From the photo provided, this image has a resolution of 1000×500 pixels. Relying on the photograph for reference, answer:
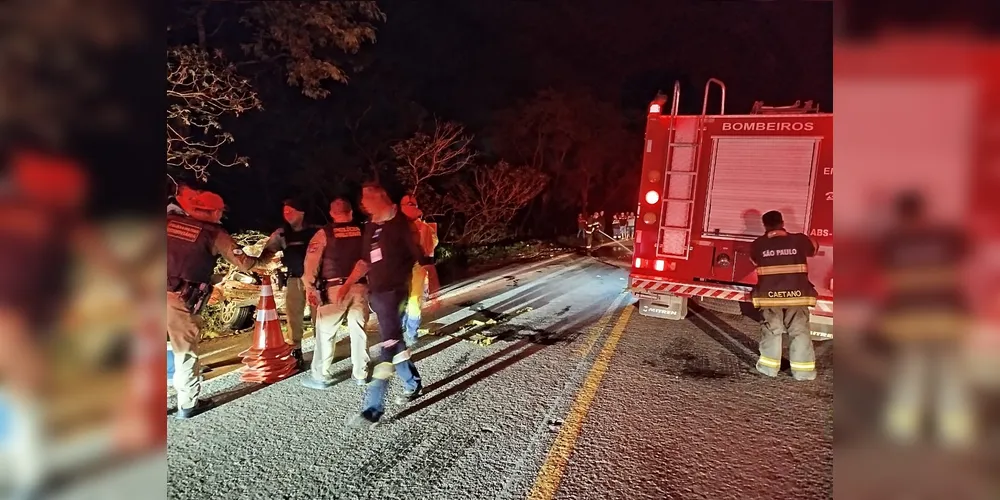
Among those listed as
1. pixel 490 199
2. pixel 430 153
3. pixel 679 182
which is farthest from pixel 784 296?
pixel 490 199

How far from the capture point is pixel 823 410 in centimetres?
359

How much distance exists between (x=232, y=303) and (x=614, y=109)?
43.5ft

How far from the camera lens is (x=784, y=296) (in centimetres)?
423

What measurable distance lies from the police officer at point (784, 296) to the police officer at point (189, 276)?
3.92 m

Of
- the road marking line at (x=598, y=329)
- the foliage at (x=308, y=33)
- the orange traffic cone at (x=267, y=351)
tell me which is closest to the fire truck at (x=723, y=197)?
the road marking line at (x=598, y=329)

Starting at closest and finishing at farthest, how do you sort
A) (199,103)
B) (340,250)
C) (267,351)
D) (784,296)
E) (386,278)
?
(386,278) → (340,250) → (267,351) → (784,296) → (199,103)

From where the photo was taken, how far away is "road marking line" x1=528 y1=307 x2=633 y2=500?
2613 millimetres

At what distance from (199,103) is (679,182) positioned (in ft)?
16.3

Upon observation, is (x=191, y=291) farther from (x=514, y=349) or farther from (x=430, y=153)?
(x=430, y=153)

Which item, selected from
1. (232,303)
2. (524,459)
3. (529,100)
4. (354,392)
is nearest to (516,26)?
(529,100)

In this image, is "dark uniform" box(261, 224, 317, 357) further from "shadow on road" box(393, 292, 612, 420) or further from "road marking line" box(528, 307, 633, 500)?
"road marking line" box(528, 307, 633, 500)

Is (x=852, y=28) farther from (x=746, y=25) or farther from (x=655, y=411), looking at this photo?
(x=746, y=25)

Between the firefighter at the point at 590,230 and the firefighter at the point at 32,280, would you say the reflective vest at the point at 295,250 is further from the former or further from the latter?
the firefighter at the point at 590,230

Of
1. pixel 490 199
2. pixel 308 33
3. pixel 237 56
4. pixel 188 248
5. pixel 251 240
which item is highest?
pixel 308 33
